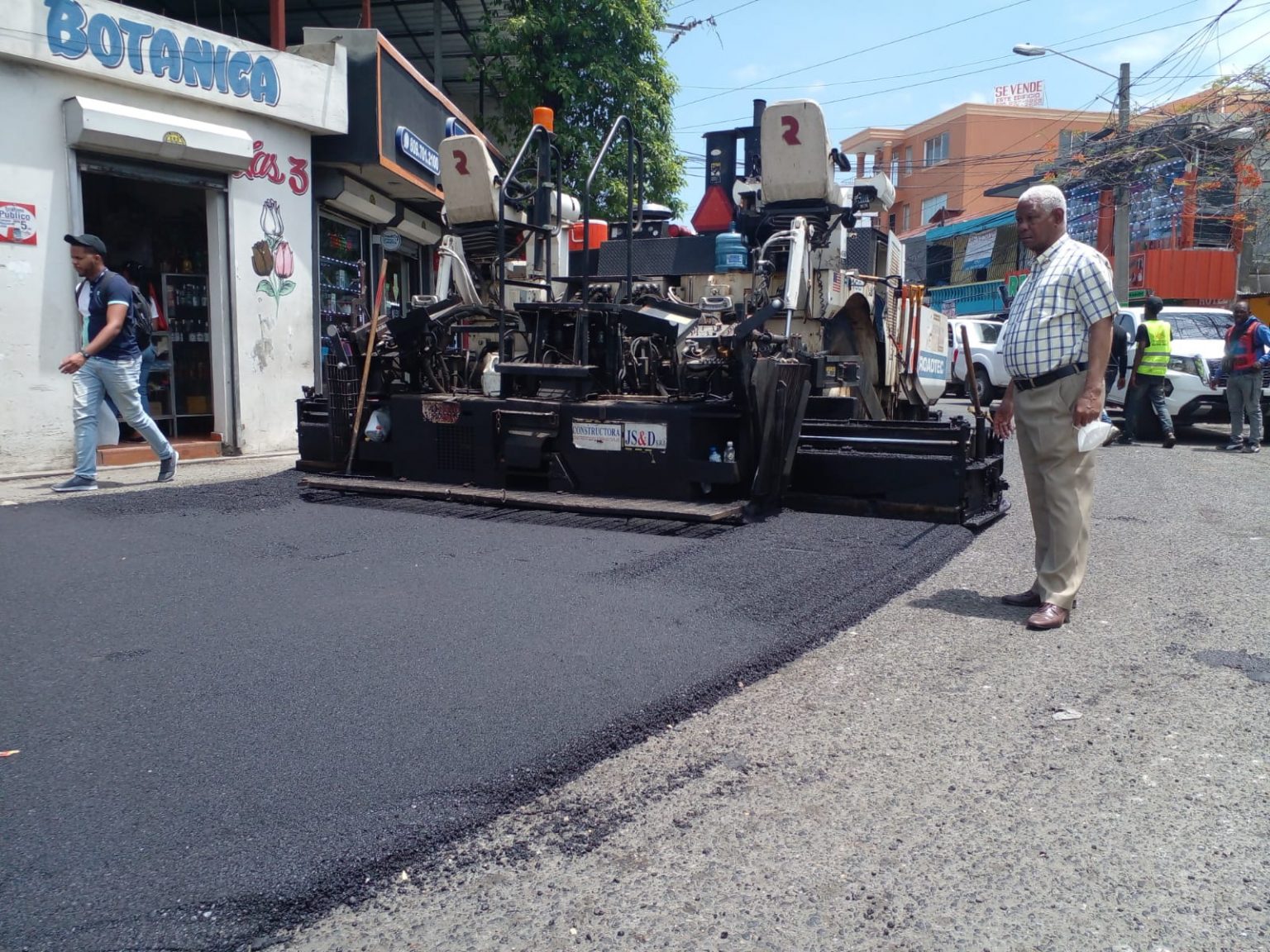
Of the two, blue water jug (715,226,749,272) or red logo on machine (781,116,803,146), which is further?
blue water jug (715,226,749,272)

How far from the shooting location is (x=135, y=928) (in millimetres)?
1932

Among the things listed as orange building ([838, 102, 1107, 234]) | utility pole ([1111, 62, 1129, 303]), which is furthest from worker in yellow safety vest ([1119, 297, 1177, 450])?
orange building ([838, 102, 1107, 234])

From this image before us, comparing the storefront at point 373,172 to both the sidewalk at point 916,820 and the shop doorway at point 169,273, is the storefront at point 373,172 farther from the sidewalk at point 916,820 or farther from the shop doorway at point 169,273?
the sidewalk at point 916,820

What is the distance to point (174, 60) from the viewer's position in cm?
945

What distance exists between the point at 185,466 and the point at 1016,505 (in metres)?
7.42

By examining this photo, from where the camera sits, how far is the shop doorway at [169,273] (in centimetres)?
1077

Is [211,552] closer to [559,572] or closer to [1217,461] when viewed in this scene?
[559,572]

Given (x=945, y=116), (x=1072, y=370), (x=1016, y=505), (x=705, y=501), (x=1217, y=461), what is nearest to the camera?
(x=1072, y=370)

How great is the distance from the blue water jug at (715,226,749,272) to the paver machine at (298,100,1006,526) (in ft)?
0.06

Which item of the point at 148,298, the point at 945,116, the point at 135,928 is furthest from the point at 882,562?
the point at 945,116

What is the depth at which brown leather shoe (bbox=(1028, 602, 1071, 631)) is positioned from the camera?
157 inches

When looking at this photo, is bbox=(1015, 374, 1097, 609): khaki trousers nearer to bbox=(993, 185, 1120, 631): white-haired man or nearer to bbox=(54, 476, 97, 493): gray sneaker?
bbox=(993, 185, 1120, 631): white-haired man

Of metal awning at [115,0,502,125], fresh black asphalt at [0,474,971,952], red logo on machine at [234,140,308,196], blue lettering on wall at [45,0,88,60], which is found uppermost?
metal awning at [115,0,502,125]

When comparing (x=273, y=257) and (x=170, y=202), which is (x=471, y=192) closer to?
(x=273, y=257)
